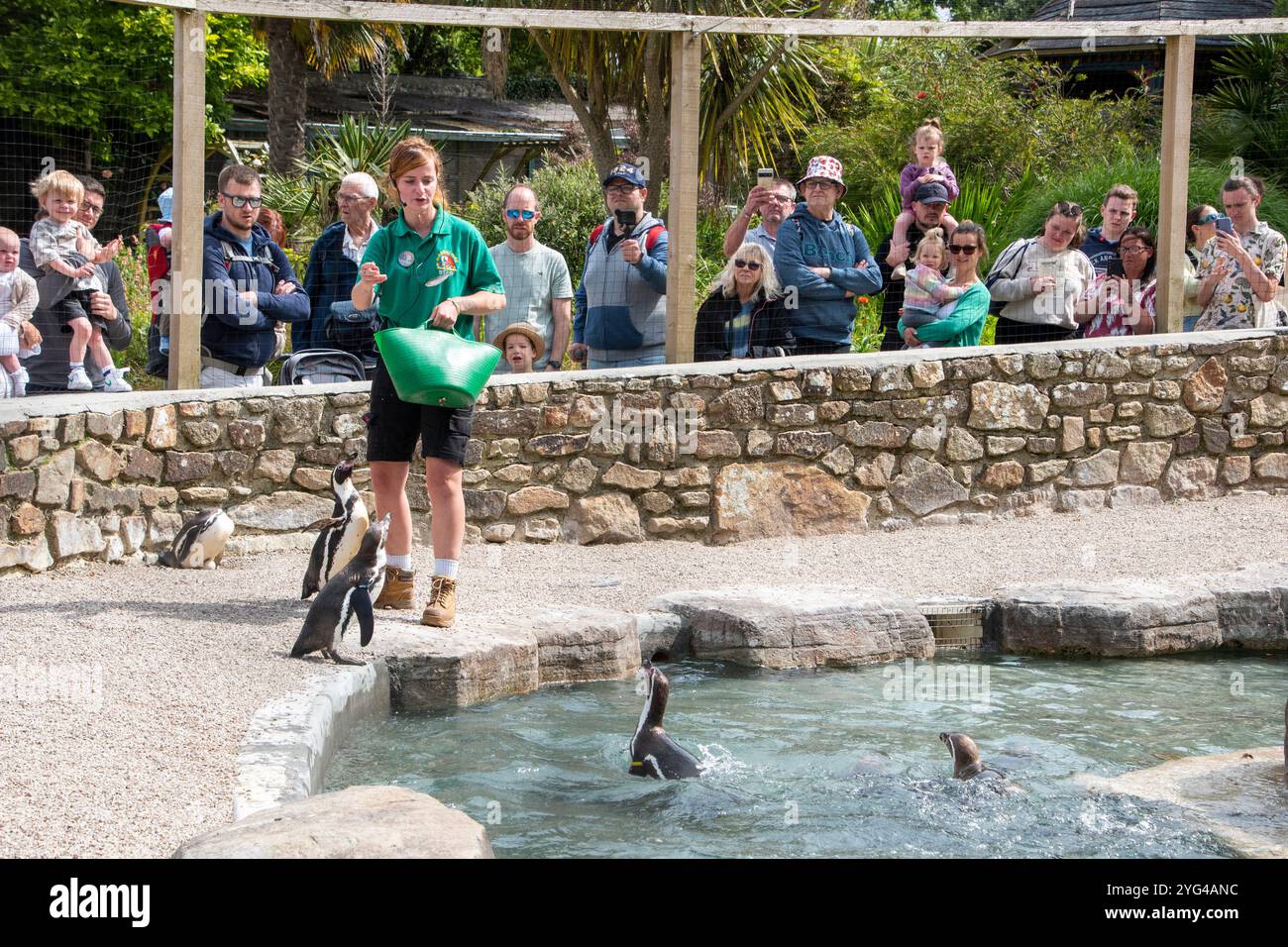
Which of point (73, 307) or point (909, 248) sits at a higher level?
point (909, 248)

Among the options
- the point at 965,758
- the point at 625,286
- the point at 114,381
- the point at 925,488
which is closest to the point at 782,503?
the point at 925,488

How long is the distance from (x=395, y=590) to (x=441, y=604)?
0.39 metres

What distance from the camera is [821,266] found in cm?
805

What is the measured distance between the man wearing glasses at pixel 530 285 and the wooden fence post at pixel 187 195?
1667 mm

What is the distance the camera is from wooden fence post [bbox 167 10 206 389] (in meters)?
6.73

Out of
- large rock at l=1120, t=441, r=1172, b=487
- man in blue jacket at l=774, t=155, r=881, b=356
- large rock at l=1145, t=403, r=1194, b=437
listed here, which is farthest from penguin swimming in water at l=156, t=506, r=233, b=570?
large rock at l=1145, t=403, r=1194, b=437

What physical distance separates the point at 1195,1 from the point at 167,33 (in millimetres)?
15008

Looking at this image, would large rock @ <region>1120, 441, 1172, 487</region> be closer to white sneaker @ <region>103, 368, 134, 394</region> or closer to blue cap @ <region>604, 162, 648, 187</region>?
blue cap @ <region>604, 162, 648, 187</region>

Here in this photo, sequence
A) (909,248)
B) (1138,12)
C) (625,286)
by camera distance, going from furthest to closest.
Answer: (1138,12) < (909,248) < (625,286)

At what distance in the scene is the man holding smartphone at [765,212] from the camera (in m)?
8.12

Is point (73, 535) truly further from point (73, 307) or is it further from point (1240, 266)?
point (1240, 266)

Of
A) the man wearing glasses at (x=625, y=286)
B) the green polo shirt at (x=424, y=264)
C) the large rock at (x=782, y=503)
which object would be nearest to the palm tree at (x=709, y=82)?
the man wearing glasses at (x=625, y=286)

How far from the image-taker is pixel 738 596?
249 inches

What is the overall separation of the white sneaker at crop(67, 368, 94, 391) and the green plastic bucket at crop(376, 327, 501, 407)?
2346mm
